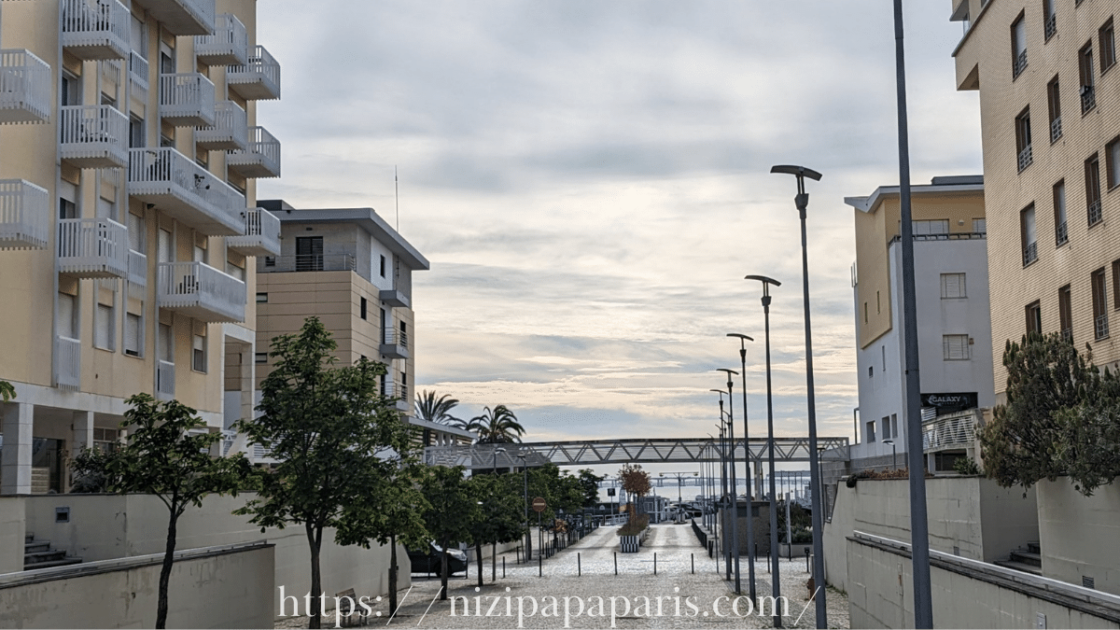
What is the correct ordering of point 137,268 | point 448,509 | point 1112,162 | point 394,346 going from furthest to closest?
1. point 394,346
2. point 448,509
3. point 137,268
4. point 1112,162

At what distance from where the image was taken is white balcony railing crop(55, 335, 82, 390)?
1198 inches

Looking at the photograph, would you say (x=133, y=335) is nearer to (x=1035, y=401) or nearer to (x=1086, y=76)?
(x=1035, y=401)

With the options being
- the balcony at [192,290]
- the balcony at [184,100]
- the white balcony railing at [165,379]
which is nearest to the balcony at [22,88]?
the balcony at [184,100]

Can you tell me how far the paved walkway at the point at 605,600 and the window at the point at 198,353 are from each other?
949 centimetres

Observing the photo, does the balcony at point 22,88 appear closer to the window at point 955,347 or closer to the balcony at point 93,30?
the balcony at point 93,30

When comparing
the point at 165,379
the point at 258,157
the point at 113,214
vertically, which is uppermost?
the point at 258,157

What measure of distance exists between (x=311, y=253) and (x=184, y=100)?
30401 mm

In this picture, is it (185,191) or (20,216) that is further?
(185,191)

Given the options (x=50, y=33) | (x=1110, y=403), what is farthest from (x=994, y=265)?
(x=50, y=33)

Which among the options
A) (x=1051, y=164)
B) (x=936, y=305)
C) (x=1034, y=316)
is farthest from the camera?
(x=936, y=305)

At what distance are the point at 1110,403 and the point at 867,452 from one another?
49.0 metres

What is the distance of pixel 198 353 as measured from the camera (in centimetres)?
4050

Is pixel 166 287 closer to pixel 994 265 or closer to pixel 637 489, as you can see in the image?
pixel 994 265

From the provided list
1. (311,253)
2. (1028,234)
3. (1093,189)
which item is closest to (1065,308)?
(1028,234)
